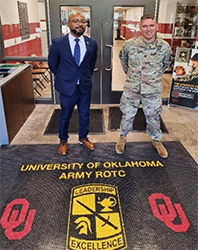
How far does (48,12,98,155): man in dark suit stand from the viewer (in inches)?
100

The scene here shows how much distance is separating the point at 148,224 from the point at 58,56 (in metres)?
1.91

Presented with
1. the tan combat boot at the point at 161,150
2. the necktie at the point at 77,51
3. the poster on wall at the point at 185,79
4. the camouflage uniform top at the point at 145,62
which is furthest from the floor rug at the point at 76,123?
the poster on wall at the point at 185,79

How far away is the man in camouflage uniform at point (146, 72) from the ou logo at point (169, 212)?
79 cm

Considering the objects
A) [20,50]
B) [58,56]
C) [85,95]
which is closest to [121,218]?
[85,95]

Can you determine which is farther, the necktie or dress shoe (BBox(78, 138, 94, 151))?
dress shoe (BBox(78, 138, 94, 151))

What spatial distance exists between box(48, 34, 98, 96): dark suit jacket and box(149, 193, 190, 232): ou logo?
55.7 inches

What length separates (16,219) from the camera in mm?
2016

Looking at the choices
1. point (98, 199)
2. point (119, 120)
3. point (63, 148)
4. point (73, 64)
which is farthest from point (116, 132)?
point (98, 199)

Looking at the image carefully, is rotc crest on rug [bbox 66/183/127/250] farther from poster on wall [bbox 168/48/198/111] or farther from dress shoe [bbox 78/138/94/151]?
poster on wall [bbox 168/48/198/111]

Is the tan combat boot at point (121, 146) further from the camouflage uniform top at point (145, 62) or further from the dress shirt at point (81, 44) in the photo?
the dress shirt at point (81, 44)

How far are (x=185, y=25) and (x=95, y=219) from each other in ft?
20.4

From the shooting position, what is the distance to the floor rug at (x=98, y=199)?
1846mm

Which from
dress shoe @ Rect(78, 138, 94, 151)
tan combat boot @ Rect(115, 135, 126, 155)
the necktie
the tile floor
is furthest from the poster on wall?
the necktie

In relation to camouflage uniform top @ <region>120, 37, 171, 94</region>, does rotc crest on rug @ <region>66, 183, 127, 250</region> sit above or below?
below
